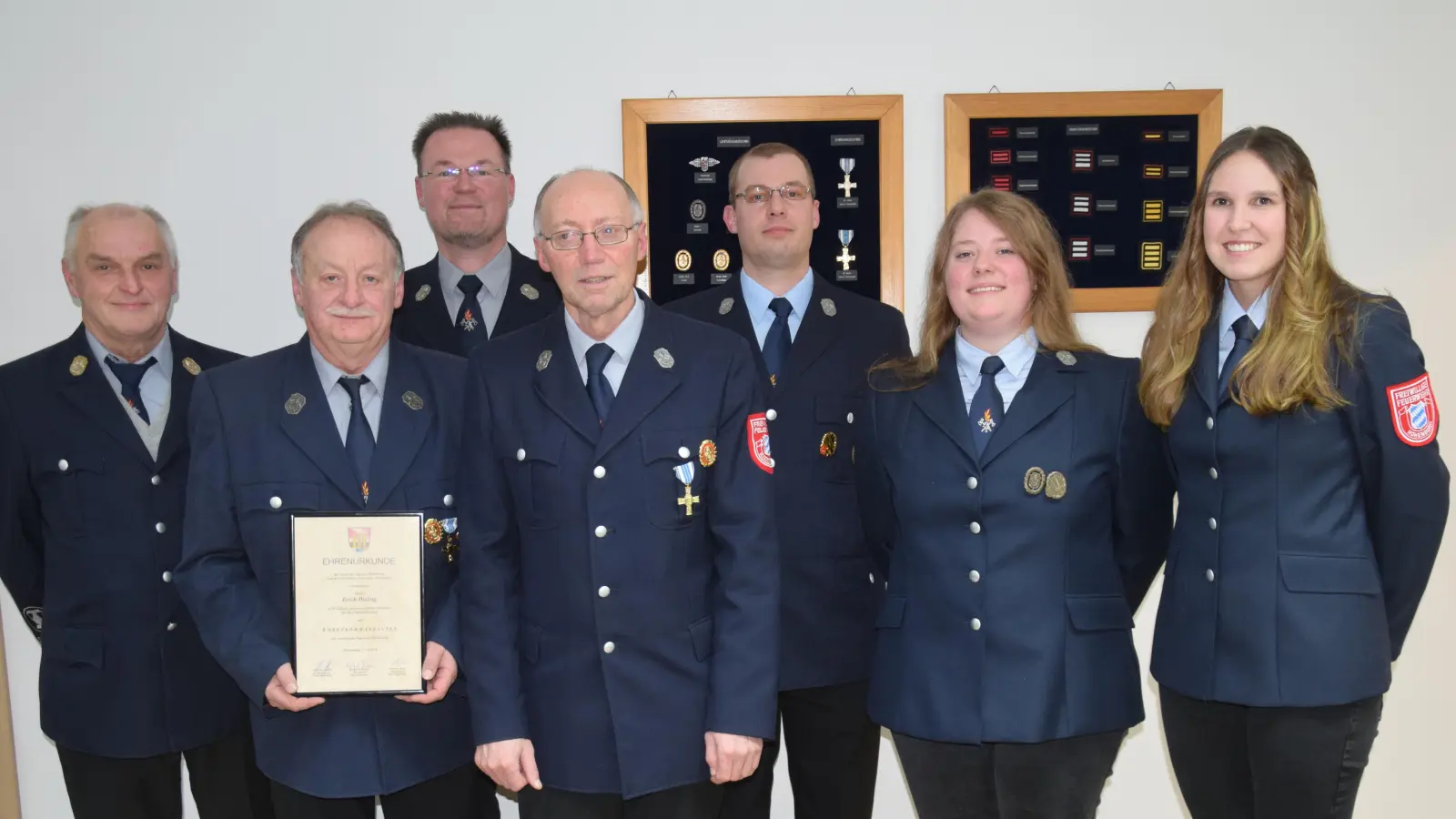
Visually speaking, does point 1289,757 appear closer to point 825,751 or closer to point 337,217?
point 825,751

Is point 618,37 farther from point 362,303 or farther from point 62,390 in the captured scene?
point 62,390

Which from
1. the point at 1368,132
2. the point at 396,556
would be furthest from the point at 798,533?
the point at 1368,132

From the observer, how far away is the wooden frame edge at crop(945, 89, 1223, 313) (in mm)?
3607

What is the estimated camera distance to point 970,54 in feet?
12.0

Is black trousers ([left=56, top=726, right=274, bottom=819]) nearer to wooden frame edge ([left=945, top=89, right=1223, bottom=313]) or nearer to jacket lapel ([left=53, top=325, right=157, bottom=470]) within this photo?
jacket lapel ([left=53, top=325, right=157, bottom=470])

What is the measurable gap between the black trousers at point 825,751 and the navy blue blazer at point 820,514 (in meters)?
0.06

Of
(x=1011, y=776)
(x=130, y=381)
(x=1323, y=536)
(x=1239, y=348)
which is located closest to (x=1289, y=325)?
(x=1239, y=348)

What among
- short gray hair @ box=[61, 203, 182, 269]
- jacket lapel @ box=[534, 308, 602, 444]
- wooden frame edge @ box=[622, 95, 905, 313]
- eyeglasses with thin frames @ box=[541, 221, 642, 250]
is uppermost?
wooden frame edge @ box=[622, 95, 905, 313]

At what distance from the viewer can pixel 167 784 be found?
8.99 feet

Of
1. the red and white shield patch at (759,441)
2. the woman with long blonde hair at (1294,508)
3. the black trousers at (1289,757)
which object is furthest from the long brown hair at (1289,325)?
the red and white shield patch at (759,441)

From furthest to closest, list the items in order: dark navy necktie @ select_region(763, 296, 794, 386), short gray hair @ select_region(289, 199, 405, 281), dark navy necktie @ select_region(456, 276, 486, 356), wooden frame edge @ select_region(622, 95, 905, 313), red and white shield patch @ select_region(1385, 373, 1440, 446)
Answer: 1. wooden frame edge @ select_region(622, 95, 905, 313)
2. dark navy necktie @ select_region(456, 276, 486, 356)
3. dark navy necktie @ select_region(763, 296, 794, 386)
4. short gray hair @ select_region(289, 199, 405, 281)
5. red and white shield patch @ select_region(1385, 373, 1440, 446)

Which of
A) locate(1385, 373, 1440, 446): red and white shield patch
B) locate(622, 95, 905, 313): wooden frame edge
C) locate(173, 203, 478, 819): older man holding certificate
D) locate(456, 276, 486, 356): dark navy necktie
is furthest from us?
locate(622, 95, 905, 313): wooden frame edge

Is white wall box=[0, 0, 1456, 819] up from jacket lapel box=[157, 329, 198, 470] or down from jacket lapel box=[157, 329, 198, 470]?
up

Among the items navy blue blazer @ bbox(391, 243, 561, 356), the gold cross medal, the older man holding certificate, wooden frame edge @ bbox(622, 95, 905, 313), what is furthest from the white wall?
the gold cross medal
